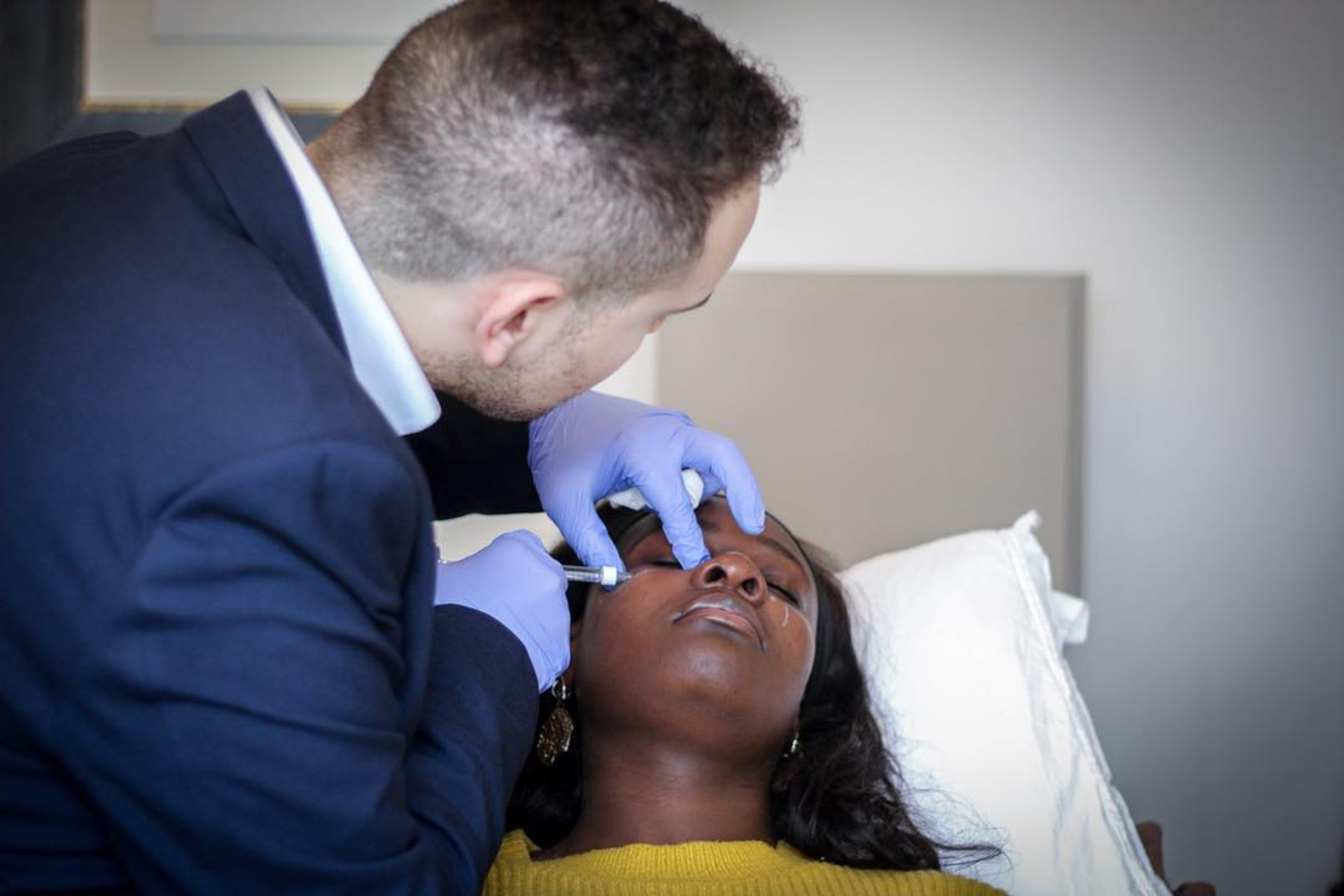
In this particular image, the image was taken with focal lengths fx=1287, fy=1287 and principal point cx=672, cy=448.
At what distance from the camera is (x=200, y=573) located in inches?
32.6

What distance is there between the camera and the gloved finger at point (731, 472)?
61.9 inches

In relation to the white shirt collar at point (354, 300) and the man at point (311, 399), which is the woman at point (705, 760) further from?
the white shirt collar at point (354, 300)

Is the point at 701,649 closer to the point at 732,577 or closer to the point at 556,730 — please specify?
the point at 732,577

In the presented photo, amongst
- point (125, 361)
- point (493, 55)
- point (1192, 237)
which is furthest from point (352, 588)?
point (1192, 237)

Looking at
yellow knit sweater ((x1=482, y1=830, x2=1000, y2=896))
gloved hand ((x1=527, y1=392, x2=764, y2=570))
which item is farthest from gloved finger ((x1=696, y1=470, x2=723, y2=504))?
yellow knit sweater ((x1=482, y1=830, x2=1000, y2=896))

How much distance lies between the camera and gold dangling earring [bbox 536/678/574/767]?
1648 millimetres

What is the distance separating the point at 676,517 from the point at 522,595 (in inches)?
12.4

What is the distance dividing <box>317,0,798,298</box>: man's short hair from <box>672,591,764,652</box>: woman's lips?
0.57 metres

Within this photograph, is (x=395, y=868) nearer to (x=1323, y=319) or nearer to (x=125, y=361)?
(x=125, y=361)

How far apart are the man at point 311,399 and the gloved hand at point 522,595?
0.03m

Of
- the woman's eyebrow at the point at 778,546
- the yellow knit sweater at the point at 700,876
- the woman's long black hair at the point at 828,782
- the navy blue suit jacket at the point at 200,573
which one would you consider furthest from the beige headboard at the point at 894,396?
the navy blue suit jacket at the point at 200,573

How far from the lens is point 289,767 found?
2.76ft

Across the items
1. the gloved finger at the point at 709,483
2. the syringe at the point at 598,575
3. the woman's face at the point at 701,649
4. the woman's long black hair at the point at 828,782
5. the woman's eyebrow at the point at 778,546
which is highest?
the gloved finger at the point at 709,483

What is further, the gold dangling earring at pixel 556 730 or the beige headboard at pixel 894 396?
the beige headboard at pixel 894 396
